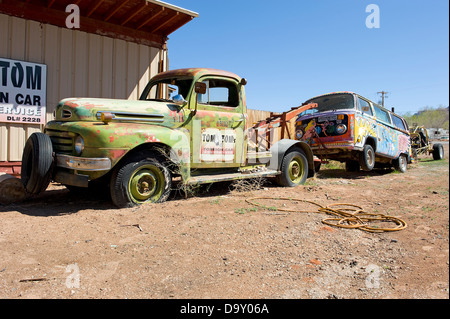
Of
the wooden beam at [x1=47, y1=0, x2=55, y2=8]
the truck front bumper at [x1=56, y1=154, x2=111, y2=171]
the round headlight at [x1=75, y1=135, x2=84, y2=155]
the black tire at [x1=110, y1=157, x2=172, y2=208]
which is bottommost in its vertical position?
the black tire at [x1=110, y1=157, x2=172, y2=208]

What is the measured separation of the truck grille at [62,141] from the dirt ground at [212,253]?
819 mm

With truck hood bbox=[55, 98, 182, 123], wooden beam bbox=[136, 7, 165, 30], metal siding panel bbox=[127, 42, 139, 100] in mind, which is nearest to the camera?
truck hood bbox=[55, 98, 182, 123]

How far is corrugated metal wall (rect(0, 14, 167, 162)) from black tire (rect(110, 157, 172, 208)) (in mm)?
3711

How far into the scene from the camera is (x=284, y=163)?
21.9 ft

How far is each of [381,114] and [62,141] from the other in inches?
333

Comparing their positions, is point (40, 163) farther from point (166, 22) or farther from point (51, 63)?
point (166, 22)

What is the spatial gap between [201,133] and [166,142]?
79 centimetres

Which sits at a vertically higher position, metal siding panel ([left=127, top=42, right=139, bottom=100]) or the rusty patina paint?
metal siding panel ([left=127, top=42, right=139, bottom=100])

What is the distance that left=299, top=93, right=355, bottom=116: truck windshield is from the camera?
816 centimetres

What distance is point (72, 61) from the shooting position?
753 cm

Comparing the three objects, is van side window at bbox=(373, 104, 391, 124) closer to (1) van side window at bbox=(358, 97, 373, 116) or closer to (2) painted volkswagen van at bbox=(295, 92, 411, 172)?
(2) painted volkswagen van at bbox=(295, 92, 411, 172)

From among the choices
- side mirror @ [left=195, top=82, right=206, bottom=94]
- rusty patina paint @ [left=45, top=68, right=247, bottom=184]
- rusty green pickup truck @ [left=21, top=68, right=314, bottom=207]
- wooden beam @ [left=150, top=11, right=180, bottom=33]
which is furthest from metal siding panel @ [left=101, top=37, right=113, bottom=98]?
side mirror @ [left=195, top=82, right=206, bottom=94]

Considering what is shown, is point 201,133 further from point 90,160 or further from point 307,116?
point 307,116

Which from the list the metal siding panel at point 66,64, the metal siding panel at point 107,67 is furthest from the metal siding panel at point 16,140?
the metal siding panel at point 107,67
